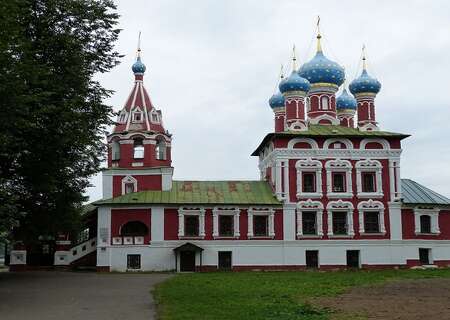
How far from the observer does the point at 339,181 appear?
33375 millimetres

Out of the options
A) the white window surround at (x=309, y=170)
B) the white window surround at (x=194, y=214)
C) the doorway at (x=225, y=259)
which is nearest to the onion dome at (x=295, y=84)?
the white window surround at (x=309, y=170)

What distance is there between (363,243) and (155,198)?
37.9 ft

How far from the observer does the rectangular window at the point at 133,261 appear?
31484 mm

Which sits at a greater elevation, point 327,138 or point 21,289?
point 327,138

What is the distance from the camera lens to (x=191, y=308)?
43.1 feet

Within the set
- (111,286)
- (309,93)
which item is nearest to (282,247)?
(309,93)

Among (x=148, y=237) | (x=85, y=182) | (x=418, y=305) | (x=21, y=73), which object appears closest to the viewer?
(x=418, y=305)

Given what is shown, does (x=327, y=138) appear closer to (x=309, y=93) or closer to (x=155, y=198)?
(x=309, y=93)

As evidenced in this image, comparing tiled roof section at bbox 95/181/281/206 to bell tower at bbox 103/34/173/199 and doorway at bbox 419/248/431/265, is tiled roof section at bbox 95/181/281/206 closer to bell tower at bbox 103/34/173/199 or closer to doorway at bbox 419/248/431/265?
bell tower at bbox 103/34/173/199

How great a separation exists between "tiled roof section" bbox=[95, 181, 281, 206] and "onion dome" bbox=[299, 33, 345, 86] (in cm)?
711

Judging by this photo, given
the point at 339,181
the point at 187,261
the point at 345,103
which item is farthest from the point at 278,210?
the point at 345,103

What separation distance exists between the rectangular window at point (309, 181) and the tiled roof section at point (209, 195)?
187cm

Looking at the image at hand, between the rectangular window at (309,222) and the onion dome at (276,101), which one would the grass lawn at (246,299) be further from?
the onion dome at (276,101)

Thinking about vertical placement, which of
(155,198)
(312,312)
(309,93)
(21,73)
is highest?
(309,93)
